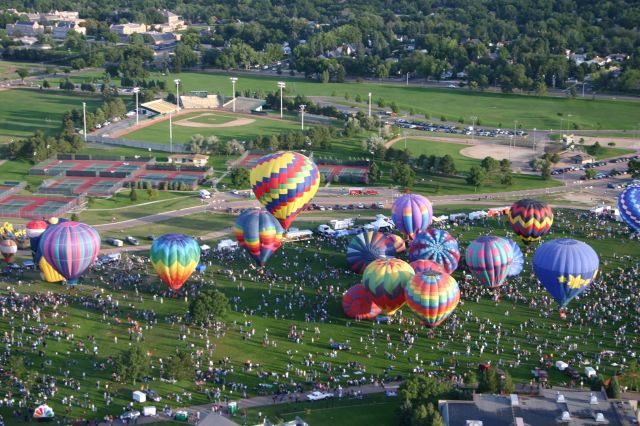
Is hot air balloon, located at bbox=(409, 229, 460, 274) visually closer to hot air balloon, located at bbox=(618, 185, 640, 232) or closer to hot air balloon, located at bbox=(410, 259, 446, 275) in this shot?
hot air balloon, located at bbox=(410, 259, 446, 275)

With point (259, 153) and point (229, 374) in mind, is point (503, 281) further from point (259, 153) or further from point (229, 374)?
point (259, 153)

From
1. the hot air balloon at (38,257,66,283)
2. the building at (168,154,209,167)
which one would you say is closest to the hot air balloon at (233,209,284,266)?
the hot air balloon at (38,257,66,283)

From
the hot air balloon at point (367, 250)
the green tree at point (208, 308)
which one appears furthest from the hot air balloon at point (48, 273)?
the hot air balloon at point (367, 250)

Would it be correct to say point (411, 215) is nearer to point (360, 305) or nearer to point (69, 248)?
point (360, 305)

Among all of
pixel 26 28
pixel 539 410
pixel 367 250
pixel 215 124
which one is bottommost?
pixel 539 410

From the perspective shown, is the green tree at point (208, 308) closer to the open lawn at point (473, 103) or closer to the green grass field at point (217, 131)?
the green grass field at point (217, 131)

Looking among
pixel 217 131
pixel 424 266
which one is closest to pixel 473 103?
pixel 217 131

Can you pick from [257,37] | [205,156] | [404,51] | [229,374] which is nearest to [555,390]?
[229,374]
